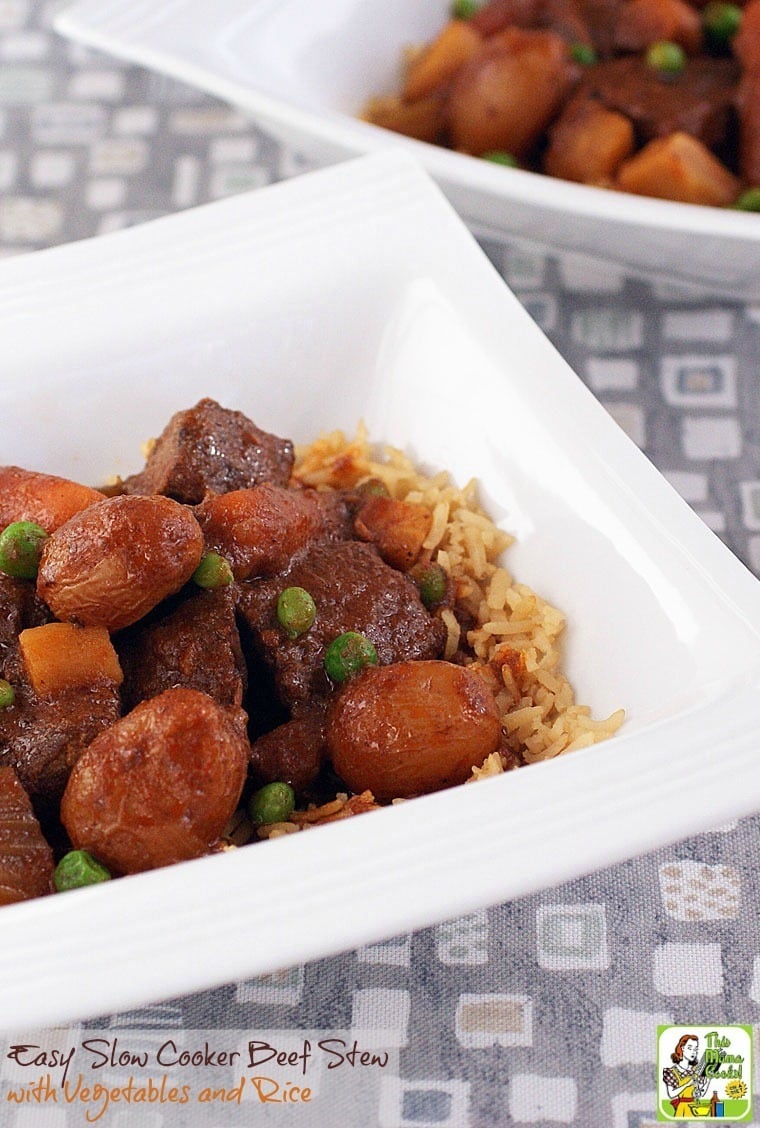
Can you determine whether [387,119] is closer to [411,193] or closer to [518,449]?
[411,193]

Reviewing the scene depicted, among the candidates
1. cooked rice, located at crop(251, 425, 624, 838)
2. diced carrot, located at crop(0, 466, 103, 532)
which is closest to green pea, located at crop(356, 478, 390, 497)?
cooked rice, located at crop(251, 425, 624, 838)

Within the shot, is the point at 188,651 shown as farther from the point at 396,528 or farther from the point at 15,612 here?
the point at 396,528

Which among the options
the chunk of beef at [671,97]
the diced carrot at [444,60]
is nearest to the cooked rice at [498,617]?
the chunk of beef at [671,97]

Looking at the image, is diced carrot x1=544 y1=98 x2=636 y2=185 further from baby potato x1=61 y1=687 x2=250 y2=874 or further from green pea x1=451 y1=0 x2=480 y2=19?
baby potato x1=61 y1=687 x2=250 y2=874

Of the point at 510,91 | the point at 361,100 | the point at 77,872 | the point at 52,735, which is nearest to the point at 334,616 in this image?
the point at 52,735

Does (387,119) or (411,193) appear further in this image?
(387,119)

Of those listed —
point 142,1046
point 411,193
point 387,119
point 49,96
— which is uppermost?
point 411,193

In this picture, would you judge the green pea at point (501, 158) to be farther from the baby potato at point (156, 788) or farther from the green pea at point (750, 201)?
the baby potato at point (156, 788)

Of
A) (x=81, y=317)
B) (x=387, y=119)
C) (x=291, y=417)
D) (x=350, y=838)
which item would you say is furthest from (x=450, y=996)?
(x=387, y=119)
